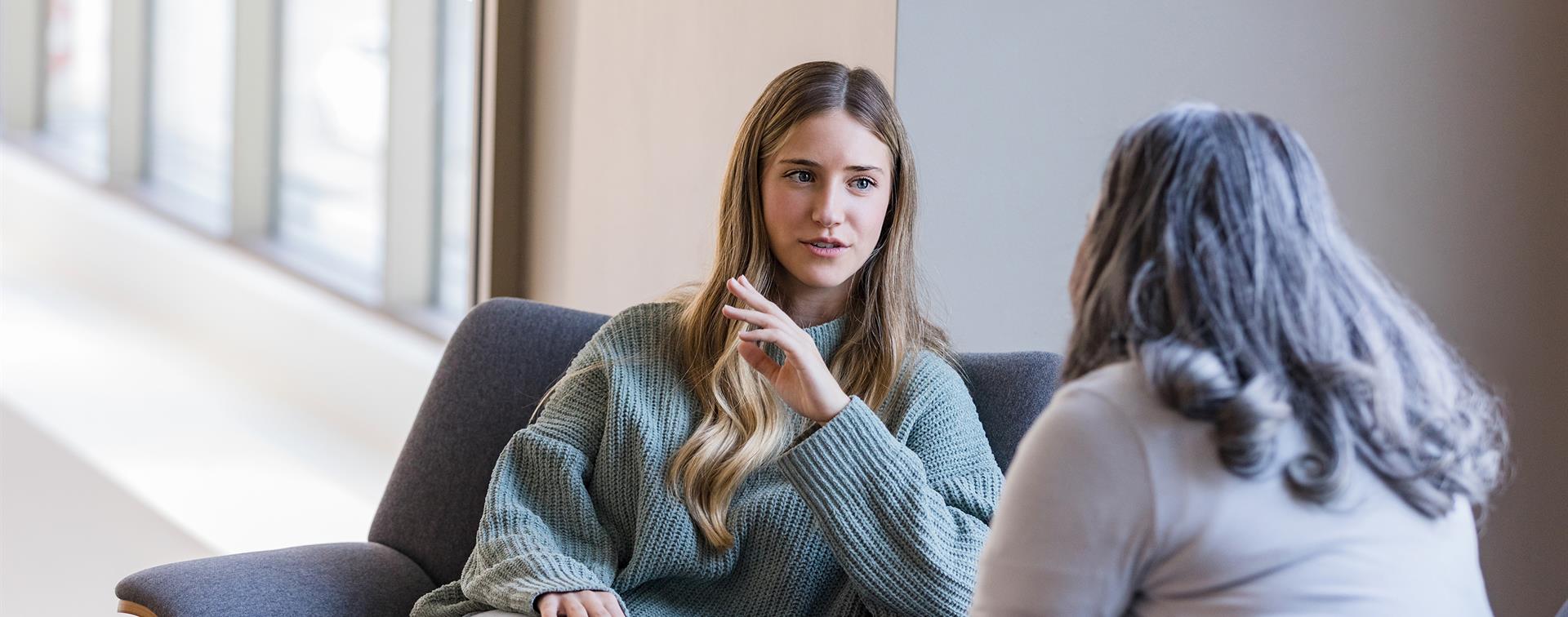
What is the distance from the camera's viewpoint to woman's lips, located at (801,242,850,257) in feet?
6.12

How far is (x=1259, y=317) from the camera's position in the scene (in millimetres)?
1062

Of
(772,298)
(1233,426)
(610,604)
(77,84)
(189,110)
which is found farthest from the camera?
(77,84)

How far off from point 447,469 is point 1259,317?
4.47 ft

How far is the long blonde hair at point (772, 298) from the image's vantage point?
185 centimetres

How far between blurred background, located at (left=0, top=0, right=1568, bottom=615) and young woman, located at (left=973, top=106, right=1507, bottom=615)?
126cm

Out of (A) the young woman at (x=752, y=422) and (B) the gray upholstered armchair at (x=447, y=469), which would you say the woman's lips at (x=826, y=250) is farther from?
(B) the gray upholstered armchair at (x=447, y=469)

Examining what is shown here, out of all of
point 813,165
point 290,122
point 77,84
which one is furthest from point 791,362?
point 77,84

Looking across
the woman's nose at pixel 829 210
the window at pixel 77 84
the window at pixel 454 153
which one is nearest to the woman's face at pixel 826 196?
the woman's nose at pixel 829 210

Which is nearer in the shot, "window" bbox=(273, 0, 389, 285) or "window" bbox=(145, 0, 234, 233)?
"window" bbox=(273, 0, 389, 285)

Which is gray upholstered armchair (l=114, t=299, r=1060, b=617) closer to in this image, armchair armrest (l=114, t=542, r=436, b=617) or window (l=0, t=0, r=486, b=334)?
armchair armrest (l=114, t=542, r=436, b=617)

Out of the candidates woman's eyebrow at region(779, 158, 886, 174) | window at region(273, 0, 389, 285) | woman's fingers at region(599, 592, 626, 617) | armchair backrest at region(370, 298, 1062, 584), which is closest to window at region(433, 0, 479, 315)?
window at region(273, 0, 389, 285)

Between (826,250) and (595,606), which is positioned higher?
(826,250)

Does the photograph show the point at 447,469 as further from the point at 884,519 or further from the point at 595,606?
the point at 884,519

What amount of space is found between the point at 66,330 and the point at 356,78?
5.64ft
